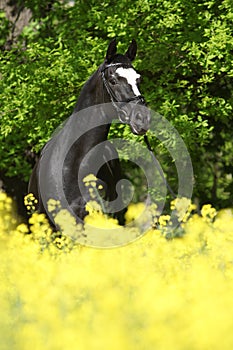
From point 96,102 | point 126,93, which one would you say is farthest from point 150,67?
point 126,93

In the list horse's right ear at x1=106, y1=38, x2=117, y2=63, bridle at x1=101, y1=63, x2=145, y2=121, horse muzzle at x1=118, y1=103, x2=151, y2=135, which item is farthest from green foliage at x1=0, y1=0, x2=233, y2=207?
horse muzzle at x1=118, y1=103, x2=151, y2=135

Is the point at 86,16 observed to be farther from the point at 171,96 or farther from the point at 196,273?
the point at 196,273

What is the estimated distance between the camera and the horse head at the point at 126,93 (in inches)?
Answer: 312

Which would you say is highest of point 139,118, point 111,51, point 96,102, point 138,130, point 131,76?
point 111,51

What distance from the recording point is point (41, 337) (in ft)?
10.7

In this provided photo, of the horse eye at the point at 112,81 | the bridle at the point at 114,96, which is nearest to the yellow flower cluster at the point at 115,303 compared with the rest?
the bridle at the point at 114,96

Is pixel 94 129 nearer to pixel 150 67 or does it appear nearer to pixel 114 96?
pixel 114 96

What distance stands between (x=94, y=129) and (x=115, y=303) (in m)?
4.94

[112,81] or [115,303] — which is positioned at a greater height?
[115,303]

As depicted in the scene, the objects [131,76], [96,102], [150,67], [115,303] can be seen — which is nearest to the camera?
[115,303]

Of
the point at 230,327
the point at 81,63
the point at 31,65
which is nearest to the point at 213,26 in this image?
the point at 81,63

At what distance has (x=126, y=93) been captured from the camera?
8.08 m

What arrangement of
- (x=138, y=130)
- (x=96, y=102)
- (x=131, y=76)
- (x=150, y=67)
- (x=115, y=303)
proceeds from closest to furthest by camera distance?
(x=115, y=303)
(x=138, y=130)
(x=131, y=76)
(x=96, y=102)
(x=150, y=67)

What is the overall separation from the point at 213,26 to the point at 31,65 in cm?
317
